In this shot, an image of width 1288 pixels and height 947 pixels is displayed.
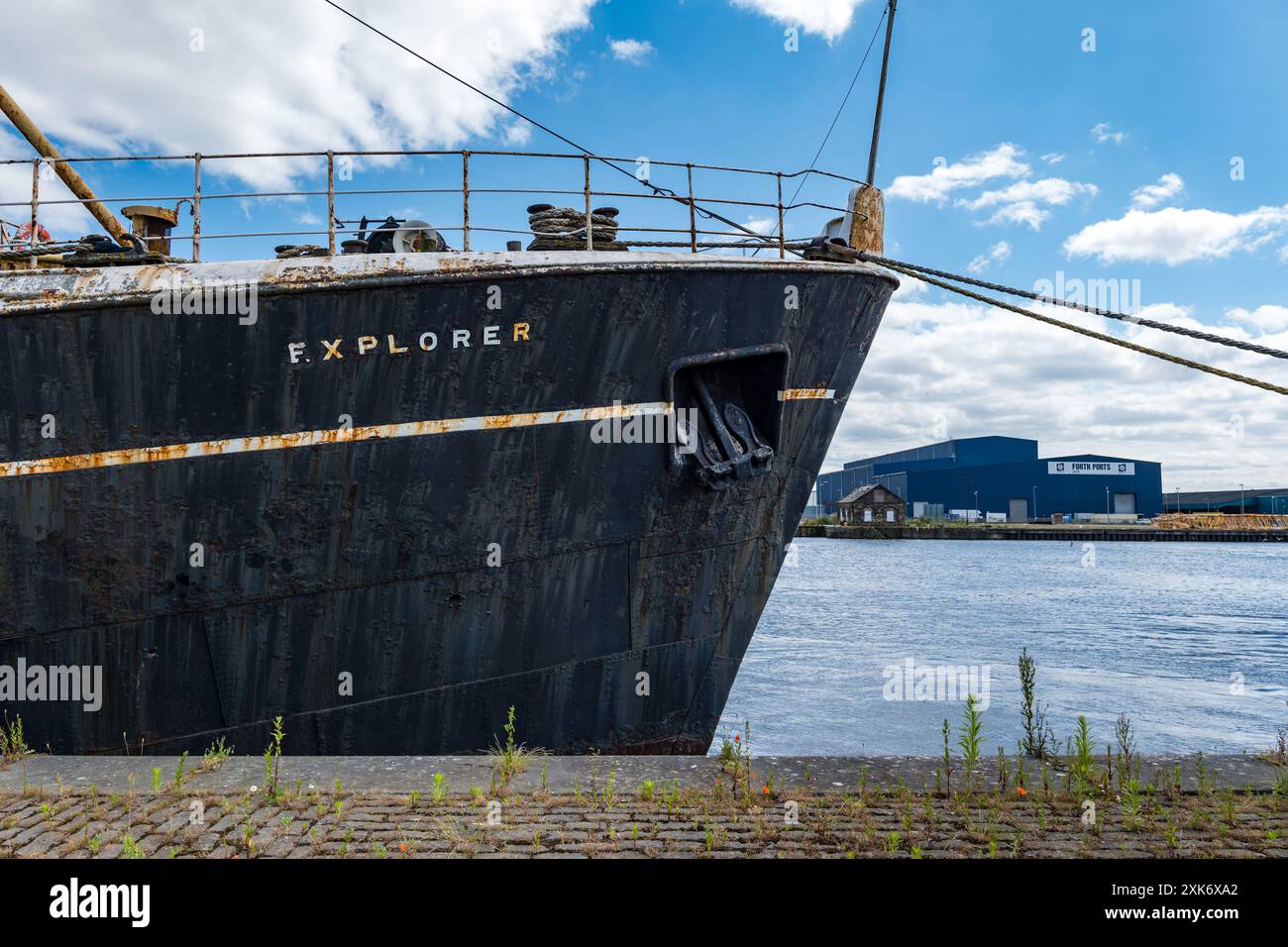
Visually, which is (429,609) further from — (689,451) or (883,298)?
(883,298)

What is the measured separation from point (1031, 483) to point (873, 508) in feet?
64.0

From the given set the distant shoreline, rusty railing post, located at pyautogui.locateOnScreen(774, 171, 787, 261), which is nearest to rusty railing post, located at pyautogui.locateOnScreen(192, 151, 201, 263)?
rusty railing post, located at pyautogui.locateOnScreen(774, 171, 787, 261)

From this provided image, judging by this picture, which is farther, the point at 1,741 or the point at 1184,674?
the point at 1184,674

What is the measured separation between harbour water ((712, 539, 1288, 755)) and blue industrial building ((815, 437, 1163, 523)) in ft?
156

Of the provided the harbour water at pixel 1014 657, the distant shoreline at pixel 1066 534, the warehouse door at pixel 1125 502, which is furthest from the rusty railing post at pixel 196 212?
the warehouse door at pixel 1125 502

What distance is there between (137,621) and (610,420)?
338 centimetres

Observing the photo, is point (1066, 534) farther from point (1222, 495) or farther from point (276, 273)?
point (276, 273)

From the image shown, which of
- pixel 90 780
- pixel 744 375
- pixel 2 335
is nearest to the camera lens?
pixel 90 780

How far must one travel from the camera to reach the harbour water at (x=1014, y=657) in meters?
12.9

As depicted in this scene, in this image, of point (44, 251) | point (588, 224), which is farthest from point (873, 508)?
point (44, 251)

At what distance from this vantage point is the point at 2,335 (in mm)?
5297

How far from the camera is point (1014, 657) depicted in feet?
66.8

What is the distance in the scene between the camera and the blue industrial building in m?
91.6
